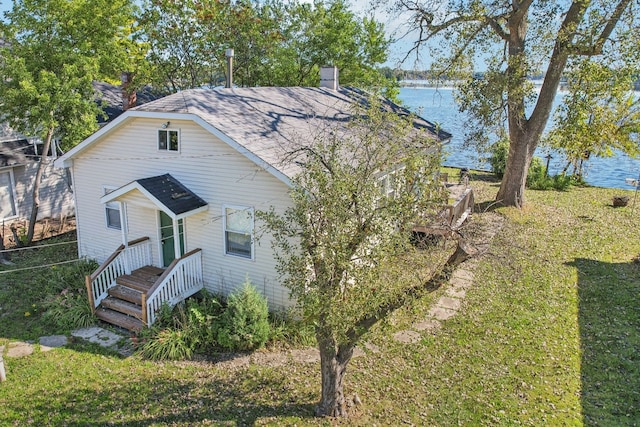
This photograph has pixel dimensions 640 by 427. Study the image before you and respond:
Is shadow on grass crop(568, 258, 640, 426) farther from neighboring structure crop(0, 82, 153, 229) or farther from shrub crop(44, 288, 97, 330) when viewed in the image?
neighboring structure crop(0, 82, 153, 229)

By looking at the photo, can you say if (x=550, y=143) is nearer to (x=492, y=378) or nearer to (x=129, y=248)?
(x=492, y=378)

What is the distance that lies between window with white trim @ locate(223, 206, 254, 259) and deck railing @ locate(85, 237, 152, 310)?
8.65 ft

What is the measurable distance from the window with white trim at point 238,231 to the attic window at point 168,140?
209 cm

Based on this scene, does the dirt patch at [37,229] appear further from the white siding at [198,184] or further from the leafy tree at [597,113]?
the leafy tree at [597,113]

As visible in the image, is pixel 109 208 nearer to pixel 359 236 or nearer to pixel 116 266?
pixel 116 266

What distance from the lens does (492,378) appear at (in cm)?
865

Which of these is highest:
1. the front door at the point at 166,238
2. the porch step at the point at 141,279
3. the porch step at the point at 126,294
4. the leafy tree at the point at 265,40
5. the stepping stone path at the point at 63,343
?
the leafy tree at the point at 265,40

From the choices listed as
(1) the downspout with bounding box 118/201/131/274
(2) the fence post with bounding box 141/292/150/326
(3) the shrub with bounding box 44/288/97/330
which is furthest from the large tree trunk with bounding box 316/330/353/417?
(1) the downspout with bounding box 118/201/131/274

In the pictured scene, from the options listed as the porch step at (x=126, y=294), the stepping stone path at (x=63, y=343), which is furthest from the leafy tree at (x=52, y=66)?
the stepping stone path at (x=63, y=343)

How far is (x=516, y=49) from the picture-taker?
60.8 ft

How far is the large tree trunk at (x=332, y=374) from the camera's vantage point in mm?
7121

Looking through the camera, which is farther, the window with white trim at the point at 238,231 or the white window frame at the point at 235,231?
the window with white trim at the point at 238,231

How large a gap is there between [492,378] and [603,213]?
14.6 meters

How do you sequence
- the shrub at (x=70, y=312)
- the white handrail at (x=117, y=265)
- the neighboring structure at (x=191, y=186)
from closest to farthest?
the neighboring structure at (x=191, y=186) < the shrub at (x=70, y=312) < the white handrail at (x=117, y=265)
